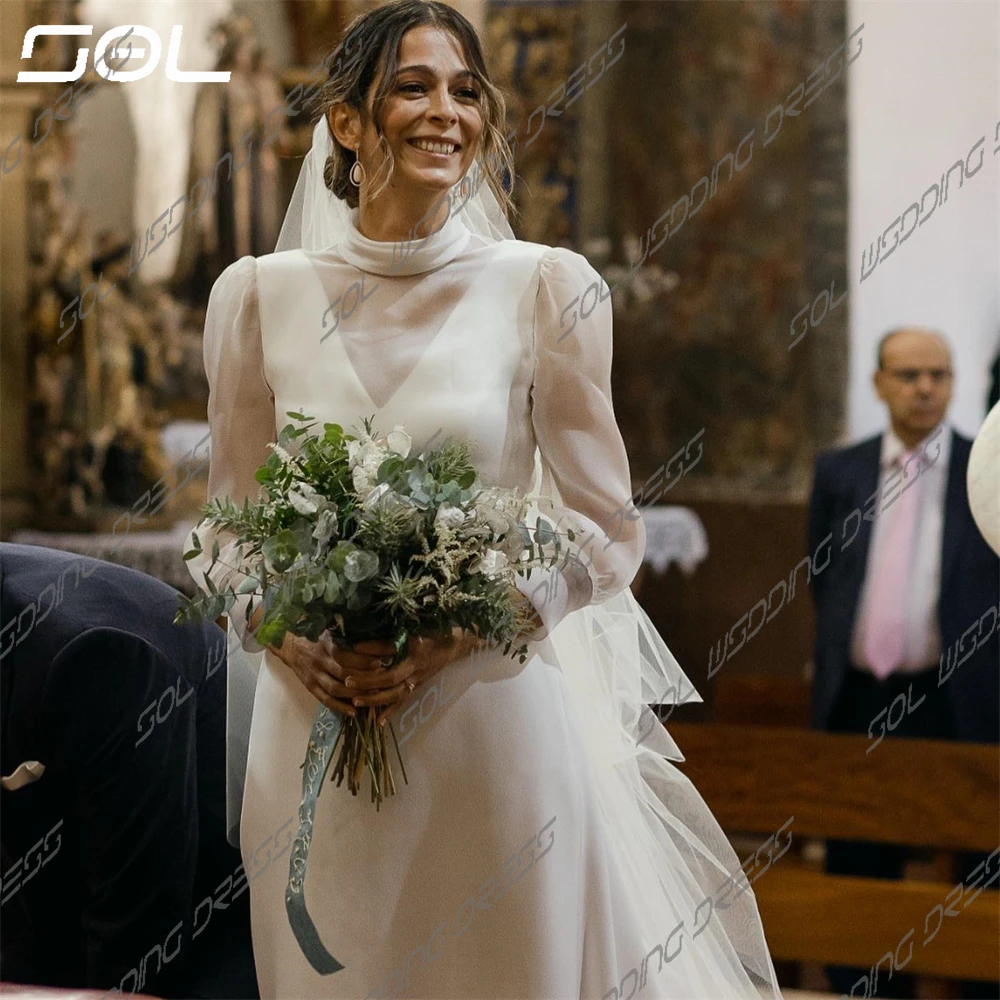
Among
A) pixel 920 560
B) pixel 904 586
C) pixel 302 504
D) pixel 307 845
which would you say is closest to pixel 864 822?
pixel 904 586

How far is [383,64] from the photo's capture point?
214 cm

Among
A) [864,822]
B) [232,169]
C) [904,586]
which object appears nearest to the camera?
[864,822]

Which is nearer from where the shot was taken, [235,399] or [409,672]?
[409,672]

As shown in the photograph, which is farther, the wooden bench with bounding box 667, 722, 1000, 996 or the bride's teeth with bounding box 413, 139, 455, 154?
the wooden bench with bounding box 667, 722, 1000, 996

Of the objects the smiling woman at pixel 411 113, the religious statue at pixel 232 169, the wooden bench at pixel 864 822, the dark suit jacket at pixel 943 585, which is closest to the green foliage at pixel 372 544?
the smiling woman at pixel 411 113

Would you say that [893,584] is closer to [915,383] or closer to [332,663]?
[915,383]

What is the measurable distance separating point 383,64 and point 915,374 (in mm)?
3958

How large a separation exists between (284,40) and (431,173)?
704 centimetres

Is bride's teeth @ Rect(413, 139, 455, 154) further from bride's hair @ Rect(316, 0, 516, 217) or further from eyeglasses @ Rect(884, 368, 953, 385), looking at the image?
eyeglasses @ Rect(884, 368, 953, 385)

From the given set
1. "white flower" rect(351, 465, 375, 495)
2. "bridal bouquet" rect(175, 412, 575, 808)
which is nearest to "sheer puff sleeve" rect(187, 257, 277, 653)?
"bridal bouquet" rect(175, 412, 575, 808)

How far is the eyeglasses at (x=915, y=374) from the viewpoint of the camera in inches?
221

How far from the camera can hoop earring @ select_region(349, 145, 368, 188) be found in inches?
A: 87.9

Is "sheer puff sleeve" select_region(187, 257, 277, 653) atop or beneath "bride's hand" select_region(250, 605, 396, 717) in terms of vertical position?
atop

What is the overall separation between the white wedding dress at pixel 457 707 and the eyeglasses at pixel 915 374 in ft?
11.9
